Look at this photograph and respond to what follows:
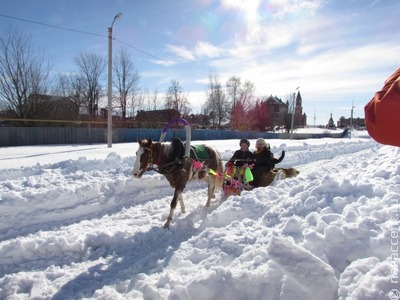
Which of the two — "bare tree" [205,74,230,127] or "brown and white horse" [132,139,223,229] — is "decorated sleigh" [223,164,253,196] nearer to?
"brown and white horse" [132,139,223,229]

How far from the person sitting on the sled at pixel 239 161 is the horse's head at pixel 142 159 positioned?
2865mm

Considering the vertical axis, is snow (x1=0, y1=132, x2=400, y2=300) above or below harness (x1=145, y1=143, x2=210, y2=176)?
below

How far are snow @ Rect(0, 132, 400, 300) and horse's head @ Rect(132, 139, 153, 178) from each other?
3.26 ft

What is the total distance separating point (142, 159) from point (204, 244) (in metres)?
1.97

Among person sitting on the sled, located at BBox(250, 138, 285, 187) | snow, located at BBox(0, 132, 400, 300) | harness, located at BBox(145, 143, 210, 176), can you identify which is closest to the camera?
snow, located at BBox(0, 132, 400, 300)

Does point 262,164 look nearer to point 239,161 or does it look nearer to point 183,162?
point 239,161

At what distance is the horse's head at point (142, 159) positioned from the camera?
4941mm

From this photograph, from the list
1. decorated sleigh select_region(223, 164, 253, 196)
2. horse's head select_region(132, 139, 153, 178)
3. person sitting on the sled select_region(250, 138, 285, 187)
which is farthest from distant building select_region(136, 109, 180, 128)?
horse's head select_region(132, 139, 153, 178)

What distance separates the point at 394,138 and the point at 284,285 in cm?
183

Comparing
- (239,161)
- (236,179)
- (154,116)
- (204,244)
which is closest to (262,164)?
(239,161)

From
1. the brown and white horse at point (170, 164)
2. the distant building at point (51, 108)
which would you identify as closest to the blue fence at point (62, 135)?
the distant building at point (51, 108)

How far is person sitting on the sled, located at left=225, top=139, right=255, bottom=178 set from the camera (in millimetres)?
7395

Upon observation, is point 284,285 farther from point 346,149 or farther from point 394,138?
point 346,149

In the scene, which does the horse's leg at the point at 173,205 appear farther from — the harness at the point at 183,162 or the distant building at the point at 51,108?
the distant building at the point at 51,108
